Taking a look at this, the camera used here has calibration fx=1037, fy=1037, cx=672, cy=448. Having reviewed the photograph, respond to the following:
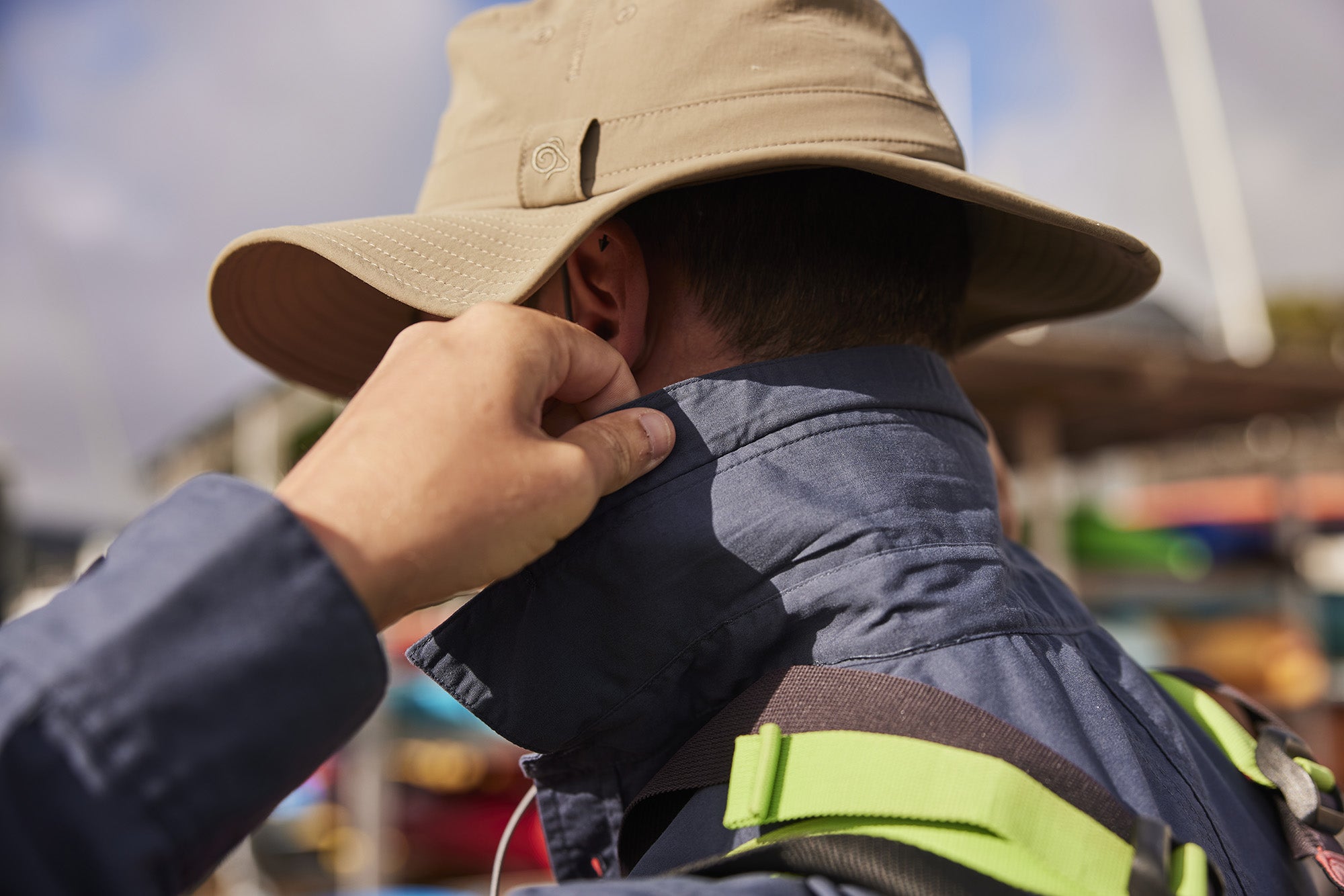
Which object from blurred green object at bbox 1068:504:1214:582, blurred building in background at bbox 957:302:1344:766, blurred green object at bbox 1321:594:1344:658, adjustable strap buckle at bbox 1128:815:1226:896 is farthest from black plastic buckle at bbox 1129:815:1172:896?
blurred green object at bbox 1321:594:1344:658

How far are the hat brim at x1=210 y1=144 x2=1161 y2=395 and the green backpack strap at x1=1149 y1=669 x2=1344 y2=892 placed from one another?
0.58 meters

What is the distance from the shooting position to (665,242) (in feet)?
3.67

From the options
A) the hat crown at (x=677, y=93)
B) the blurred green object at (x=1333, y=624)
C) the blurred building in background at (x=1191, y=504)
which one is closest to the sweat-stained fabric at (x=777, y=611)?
the hat crown at (x=677, y=93)

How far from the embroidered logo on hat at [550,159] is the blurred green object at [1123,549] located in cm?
586

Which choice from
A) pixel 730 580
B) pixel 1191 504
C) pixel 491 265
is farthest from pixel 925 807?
pixel 1191 504

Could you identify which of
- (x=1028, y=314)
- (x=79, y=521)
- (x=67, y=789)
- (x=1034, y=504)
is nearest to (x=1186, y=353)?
(x=1034, y=504)

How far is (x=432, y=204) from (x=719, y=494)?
1.93 feet

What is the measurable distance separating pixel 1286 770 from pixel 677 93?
3.32 ft

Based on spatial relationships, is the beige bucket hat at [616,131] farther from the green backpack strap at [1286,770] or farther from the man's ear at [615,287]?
the green backpack strap at [1286,770]

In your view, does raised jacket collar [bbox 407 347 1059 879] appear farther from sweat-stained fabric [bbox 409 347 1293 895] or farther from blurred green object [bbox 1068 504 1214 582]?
blurred green object [bbox 1068 504 1214 582]

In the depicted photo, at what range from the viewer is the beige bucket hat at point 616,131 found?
1.01m

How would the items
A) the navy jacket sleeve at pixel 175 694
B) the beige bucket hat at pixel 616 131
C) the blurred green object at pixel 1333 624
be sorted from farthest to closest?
the blurred green object at pixel 1333 624, the beige bucket hat at pixel 616 131, the navy jacket sleeve at pixel 175 694

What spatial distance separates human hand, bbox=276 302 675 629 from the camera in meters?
0.75

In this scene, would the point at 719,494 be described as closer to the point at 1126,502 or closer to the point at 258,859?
the point at 258,859
